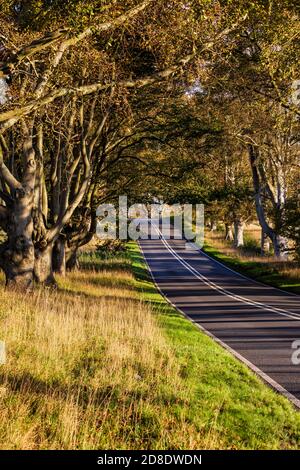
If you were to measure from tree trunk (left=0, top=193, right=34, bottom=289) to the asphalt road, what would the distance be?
5.26 m

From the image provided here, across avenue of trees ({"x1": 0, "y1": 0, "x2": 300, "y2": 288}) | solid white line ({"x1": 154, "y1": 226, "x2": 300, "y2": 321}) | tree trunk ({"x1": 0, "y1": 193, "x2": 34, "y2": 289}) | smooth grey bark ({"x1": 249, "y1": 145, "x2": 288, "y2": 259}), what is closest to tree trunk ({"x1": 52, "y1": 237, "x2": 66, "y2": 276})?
avenue of trees ({"x1": 0, "y1": 0, "x2": 300, "y2": 288})

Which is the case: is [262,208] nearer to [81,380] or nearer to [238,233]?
[238,233]

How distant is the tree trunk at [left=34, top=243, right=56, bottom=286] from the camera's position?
18.2 meters

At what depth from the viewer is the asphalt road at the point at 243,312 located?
9914mm

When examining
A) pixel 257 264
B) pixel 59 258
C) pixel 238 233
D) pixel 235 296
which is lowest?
pixel 235 296

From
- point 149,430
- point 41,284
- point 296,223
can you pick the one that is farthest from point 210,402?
point 296,223

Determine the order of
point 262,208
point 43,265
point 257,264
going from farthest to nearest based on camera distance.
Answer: point 257,264
point 262,208
point 43,265

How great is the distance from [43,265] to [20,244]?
2782 millimetres

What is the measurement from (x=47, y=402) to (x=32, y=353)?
7.14 ft

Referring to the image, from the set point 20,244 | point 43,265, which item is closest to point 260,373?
point 20,244

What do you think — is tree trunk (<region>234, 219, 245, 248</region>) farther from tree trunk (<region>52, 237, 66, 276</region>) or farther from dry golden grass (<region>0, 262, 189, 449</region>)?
dry golden grass (<region>0, 262, 189, 449</region>)

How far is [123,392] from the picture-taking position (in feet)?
23.2

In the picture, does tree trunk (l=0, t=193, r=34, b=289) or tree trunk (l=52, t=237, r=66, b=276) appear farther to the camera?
tree trunk (l=52, t=237, r=66, b=276)

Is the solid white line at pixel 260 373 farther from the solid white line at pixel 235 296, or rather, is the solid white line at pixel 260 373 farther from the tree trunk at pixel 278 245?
the tree trunk at pixel 278 245
